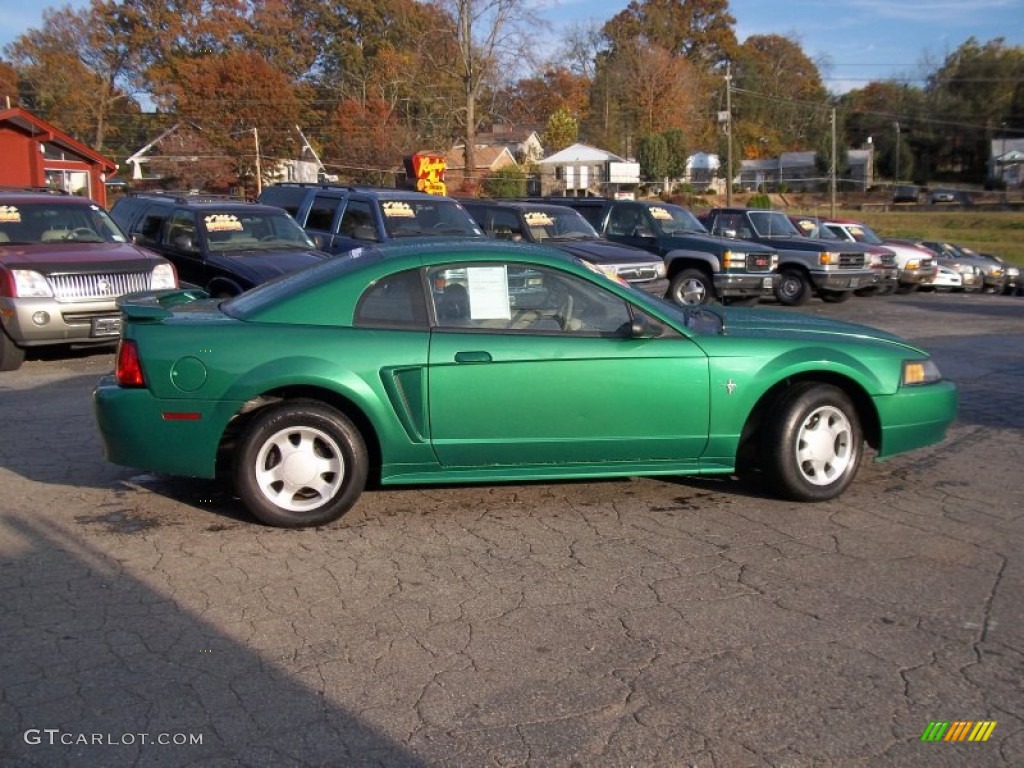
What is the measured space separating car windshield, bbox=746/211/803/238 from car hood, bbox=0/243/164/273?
1244 cm

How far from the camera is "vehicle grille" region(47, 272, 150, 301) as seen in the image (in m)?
9.95

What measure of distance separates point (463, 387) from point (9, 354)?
22.6 feet

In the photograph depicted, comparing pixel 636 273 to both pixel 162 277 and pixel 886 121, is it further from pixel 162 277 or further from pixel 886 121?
pixel 886 121

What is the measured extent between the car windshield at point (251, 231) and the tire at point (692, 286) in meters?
6.81

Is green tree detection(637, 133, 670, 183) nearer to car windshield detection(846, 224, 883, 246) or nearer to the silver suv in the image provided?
car windshield detection(846, 224, 883, 246)

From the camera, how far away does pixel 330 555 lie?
4945 millimetres

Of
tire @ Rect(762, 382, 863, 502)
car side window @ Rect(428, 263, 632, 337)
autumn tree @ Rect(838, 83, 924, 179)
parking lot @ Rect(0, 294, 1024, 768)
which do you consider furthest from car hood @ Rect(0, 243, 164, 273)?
autumn tree @ Rect(838, 83, 924, 179)

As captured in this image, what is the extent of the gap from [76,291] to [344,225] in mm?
4053

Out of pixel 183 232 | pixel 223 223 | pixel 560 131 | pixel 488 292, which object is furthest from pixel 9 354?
pixel 560 131

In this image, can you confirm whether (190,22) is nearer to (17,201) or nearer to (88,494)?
(17,201)

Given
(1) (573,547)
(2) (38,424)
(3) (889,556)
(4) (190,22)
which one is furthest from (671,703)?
(4) (190,22)

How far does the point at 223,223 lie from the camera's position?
11977 mm

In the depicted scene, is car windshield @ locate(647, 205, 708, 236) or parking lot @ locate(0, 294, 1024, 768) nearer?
parking lot @ locate(0, 294, 1024, 768)

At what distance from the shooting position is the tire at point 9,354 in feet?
32.9
